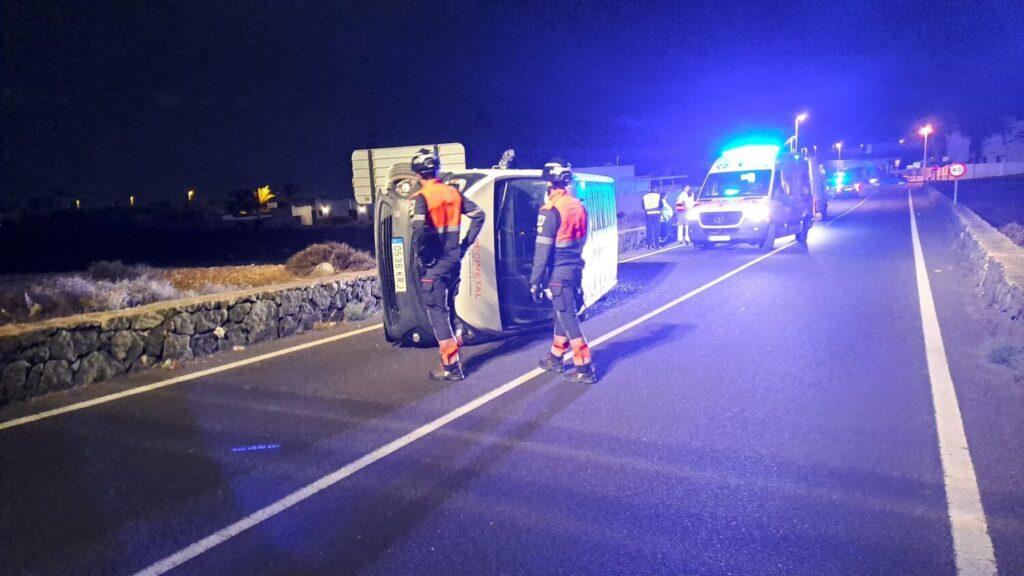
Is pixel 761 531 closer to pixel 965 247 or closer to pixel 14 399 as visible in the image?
pixel 14 399

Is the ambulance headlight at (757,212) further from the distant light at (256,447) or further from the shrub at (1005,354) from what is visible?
the distant light at (256,447)

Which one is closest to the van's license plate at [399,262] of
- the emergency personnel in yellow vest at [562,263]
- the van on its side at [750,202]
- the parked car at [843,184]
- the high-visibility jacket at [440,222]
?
the high-visibility jacket at [440,222]

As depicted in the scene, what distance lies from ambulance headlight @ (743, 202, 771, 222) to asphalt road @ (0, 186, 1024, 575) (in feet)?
34.2

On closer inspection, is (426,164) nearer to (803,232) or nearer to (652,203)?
(652,203)

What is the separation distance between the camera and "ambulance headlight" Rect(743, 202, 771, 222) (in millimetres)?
18609

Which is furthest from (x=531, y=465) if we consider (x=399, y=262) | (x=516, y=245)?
(x=516, y=245)

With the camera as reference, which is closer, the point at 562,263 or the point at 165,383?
the point at 562,263

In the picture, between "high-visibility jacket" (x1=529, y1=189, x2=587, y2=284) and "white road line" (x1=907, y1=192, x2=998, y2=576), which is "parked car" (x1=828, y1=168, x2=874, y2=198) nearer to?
"white road line" (x1=907, y1=192, x2=998, y2=576)

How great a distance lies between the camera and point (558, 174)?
7098mm

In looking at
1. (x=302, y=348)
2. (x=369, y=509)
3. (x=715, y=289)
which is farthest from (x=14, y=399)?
(x=715, y=289)

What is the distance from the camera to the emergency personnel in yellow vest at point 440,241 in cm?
675

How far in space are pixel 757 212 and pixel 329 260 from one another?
11378 millimetres

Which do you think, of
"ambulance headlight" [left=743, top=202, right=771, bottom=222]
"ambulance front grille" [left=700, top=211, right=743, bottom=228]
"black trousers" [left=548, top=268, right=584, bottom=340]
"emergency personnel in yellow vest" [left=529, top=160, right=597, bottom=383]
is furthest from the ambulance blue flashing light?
"black trousers" [left=548, top=268, right=584, bottom=340]

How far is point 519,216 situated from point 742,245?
49.3 ft
